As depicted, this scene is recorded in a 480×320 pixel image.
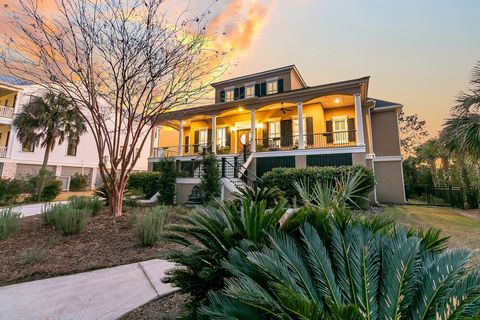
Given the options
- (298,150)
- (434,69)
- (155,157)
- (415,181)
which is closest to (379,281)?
(298,150)

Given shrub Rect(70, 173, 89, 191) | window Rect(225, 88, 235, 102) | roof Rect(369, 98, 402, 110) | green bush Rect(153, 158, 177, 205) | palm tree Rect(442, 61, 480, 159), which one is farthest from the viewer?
shrub Rect(70, 173, 89, 191)

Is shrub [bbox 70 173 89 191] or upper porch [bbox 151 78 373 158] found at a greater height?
upper porch [bbox 151 78 373 158]

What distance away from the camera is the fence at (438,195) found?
43.9ft

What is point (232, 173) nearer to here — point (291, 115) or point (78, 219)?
point (291, 115)

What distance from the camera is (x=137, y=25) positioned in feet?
20.0

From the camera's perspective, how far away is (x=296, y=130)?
16.6m

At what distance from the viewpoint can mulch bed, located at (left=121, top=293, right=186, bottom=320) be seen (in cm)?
259

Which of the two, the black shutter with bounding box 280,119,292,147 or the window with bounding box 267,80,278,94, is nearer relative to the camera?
the black shutter with bounding box 280,119,292,147

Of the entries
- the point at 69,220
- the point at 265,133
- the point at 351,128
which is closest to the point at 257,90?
the point at 265,133

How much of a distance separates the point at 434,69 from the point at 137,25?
16.5 meters

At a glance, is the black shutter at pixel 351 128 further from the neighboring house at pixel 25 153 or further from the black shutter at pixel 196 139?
the neighboring house at pixel 25 153

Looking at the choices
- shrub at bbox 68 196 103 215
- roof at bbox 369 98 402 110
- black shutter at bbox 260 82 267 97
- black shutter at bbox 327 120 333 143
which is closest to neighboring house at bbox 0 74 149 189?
shrub at bbox 68 196 103 215

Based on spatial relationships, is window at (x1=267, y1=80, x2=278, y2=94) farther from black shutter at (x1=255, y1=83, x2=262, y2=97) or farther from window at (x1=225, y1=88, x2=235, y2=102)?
window at (x1=225, y1=88, x2=235, y2=102)

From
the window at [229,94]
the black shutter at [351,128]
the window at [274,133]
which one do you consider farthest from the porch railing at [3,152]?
the black shutter at [351,128]
